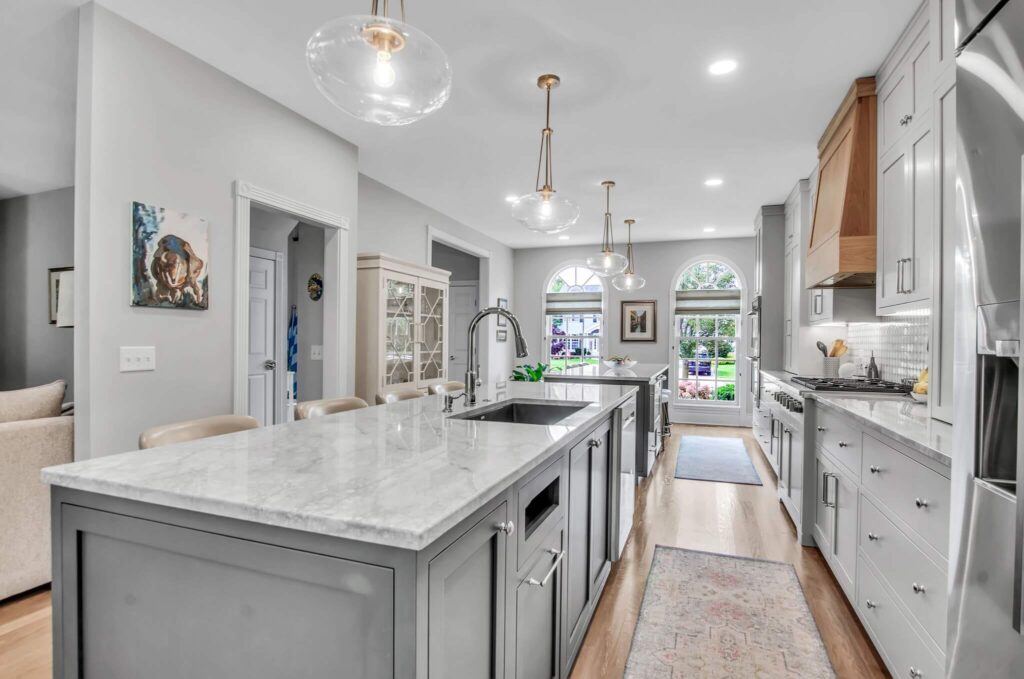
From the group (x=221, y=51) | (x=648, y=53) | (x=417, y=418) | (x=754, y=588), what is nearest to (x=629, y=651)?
(x=754, y=588)

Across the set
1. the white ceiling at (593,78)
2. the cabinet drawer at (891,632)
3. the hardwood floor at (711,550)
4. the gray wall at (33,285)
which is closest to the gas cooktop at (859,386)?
the hardwood floor at (711,550)

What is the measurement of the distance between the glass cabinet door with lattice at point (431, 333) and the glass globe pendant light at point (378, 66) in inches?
130

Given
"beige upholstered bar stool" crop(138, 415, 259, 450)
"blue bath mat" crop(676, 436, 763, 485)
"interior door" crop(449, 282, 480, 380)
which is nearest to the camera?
"beige upholstered bar stool" crop(138, 415, 259, 450)

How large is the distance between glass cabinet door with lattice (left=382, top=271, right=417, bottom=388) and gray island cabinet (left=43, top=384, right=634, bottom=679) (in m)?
2.88

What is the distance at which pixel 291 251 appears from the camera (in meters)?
5.29

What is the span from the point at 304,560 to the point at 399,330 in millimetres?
3712

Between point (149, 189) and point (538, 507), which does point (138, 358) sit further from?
point (538, 507)

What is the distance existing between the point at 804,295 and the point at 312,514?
506 cm

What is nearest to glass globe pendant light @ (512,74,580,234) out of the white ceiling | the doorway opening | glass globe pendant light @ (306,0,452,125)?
the white ceiling

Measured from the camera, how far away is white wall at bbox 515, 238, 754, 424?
764cm

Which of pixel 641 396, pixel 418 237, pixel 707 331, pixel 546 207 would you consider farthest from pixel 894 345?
pixel 418 237

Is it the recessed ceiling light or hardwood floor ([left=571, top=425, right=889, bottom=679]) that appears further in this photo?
the recessed ceiling light

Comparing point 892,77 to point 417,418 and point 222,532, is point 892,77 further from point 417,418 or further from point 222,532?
point 222,532

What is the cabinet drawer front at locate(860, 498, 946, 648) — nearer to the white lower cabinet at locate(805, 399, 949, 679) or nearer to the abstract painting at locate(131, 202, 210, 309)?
the white lower cabinet at locate(805, 399, 949, 679)
